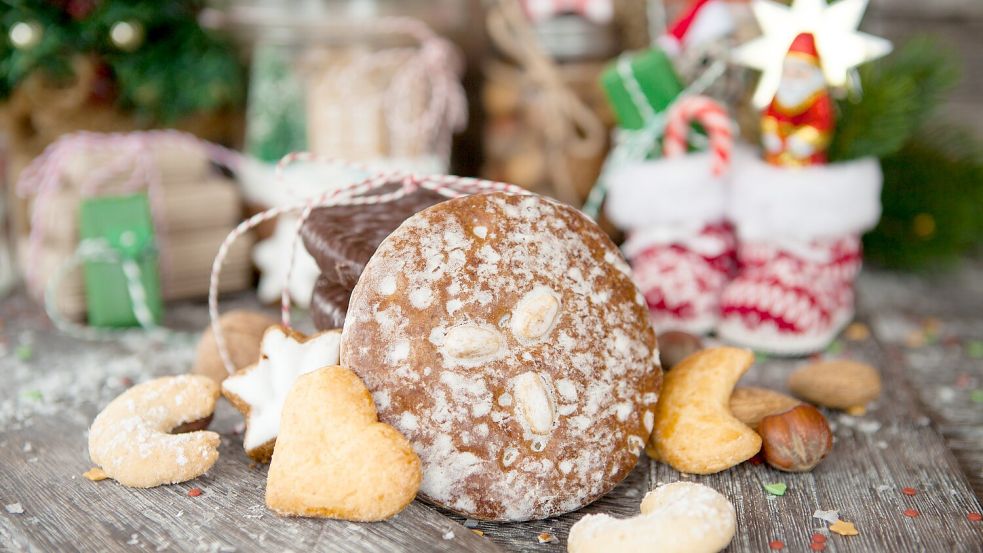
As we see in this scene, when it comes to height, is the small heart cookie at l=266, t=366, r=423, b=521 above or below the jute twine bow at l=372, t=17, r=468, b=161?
below

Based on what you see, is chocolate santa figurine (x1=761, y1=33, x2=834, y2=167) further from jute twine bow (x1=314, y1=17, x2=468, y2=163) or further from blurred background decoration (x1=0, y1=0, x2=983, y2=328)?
jute twine bow (x1=314, y1=17, x2=468, y2=163)

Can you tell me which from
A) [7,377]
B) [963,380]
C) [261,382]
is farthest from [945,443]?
[7,377]

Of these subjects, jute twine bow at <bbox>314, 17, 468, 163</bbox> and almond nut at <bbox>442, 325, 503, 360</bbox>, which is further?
jute twine bow at <bbox>314, 17, 468, 163</bbox>

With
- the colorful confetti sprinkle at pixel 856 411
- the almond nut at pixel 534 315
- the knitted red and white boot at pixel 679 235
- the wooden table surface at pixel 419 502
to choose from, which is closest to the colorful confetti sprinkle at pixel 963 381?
the wooden table surface at pixel 419 502

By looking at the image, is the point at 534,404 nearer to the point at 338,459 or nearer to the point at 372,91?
the point at 338,459

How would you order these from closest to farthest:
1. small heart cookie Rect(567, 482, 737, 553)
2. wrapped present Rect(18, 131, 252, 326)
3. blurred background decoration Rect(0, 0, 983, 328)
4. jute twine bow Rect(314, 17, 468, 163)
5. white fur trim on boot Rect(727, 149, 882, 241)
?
small heart cookie Rect(567, 482, 737, 553), white fur trim on boot Rect(727, 149, 882, 241), wrapped present Rect(18, 131, 252, 326), blurred background decoration Rect(0, 0, 983, 328), jute twine bow Rect(314, 17, 468, 163)

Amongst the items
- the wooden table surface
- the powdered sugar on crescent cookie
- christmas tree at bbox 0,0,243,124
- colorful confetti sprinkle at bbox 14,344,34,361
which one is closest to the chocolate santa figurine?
the wooden table surface

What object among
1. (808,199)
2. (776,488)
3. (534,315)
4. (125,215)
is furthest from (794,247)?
(125,215)
